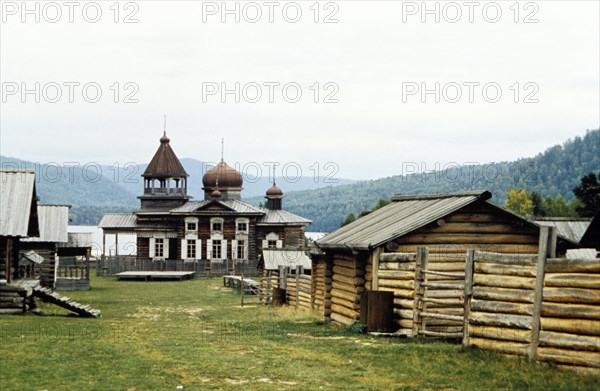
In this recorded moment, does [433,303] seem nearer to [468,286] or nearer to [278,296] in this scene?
[468,286]

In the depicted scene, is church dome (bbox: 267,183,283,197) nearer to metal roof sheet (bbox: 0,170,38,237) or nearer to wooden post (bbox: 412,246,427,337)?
metal roof sheet (bbox: 0,170,38,237)

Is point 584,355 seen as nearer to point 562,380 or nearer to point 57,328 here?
point 562,380

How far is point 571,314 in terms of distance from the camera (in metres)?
13.4

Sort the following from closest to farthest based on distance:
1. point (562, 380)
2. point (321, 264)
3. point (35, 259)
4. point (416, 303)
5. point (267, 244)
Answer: point (562, 380), point (416, 303), point (321, 264), point (35, 259), point (267, 244)

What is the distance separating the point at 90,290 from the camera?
156 feet

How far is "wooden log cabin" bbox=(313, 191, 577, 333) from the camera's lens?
66.6 ft

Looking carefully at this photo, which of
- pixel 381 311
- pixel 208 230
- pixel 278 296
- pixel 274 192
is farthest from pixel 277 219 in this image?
pixel 381 311

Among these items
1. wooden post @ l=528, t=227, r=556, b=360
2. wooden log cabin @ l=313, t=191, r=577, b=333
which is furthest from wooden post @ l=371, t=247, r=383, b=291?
wooden post @ l=528, t=227, r=556, b=360

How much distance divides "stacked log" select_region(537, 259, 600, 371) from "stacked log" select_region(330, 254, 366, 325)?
7.59 metres

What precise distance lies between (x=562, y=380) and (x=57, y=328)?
14190 mm

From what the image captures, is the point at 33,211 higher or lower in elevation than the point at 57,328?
higher

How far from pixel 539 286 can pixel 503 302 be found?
1.14 meters

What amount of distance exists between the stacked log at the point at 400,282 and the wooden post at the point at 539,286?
538 cm

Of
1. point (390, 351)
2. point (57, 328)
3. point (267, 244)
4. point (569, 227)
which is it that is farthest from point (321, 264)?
point (267, 244)
